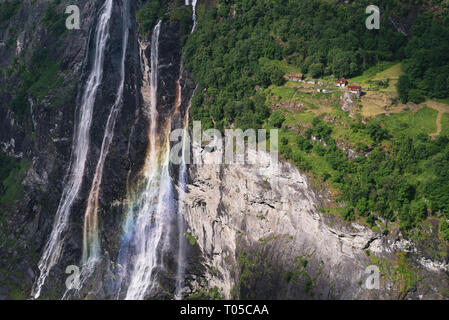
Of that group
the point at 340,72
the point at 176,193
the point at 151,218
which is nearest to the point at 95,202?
the point at 151,218

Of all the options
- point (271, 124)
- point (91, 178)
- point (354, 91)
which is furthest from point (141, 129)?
point (354, 91)

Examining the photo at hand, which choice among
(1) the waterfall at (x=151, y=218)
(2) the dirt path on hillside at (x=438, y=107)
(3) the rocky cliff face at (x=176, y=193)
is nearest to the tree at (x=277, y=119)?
(3) the rocky cliff face at (x=176, y=193)

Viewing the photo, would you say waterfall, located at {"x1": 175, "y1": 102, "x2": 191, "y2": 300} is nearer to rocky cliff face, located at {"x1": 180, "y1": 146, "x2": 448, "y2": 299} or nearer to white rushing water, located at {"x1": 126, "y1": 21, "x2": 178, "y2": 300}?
rocky cliff face, located at {"x1": 180, "y1": 146, "x2": 448, "y2": 299}

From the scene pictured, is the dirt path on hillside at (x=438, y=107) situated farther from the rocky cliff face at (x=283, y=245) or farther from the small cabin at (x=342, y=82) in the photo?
the rocky cliff face at (x=283, y=245)

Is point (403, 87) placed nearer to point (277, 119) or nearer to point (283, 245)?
point (277, 119)

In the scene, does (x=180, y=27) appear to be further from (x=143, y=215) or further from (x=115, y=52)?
(x=143, y=215)

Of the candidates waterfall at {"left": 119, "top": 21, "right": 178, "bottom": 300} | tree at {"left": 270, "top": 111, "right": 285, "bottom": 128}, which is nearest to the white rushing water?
waterfall at {"left": 119, "top": 21, "right": 178, "bottom": 300}

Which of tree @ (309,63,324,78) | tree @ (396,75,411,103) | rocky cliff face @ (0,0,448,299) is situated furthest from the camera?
tree @ (309,63,324,78)

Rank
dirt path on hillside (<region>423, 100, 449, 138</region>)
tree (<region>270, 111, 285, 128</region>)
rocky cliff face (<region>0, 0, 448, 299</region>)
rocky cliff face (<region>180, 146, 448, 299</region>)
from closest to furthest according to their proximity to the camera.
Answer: rocky cliff face (<region>180, 146, 448, 299</region>)
rocky cliff face (<region>0, 0, 448, 299</region>)
dirt path on hillside (<region>423, 100, 449, 138</region>)
tree (<region>270, 111, 285, 128</region>)
